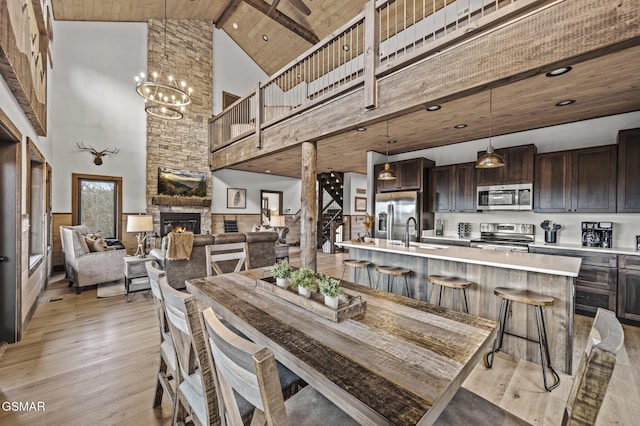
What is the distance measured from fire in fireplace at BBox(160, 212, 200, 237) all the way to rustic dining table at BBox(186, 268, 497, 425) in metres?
6.20

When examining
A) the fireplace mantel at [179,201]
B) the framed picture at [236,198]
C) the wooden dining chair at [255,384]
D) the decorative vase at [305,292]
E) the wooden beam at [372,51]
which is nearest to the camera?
the wooden dining chair at [255,384]

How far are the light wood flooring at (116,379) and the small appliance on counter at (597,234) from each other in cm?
107

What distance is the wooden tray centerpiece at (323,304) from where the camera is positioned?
1.42m

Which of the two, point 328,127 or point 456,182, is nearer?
point 328,127

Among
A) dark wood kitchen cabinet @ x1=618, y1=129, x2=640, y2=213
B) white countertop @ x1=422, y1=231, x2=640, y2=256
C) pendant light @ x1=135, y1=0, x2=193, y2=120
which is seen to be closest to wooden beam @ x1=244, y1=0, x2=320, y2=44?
pendant light @ x1=135, y1=0, x2=193, y2=120

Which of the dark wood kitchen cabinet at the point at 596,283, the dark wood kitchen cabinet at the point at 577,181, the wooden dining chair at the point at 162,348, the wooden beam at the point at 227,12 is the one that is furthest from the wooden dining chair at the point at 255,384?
the wooden beam at the point at 227,12

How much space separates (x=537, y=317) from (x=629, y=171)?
262 centimetres

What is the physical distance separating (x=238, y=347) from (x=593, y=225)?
505cm

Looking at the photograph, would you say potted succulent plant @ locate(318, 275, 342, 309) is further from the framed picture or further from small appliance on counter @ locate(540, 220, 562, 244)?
the framed picture

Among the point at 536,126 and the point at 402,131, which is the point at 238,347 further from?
the point at 536,126

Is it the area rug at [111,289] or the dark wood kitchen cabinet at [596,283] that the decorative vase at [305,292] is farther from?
the area rug at [111,289]

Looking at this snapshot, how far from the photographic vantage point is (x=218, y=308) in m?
1.67

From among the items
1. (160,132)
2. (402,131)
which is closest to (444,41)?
(402,131)

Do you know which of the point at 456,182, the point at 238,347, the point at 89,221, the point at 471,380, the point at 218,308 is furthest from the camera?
the point at 89,221
